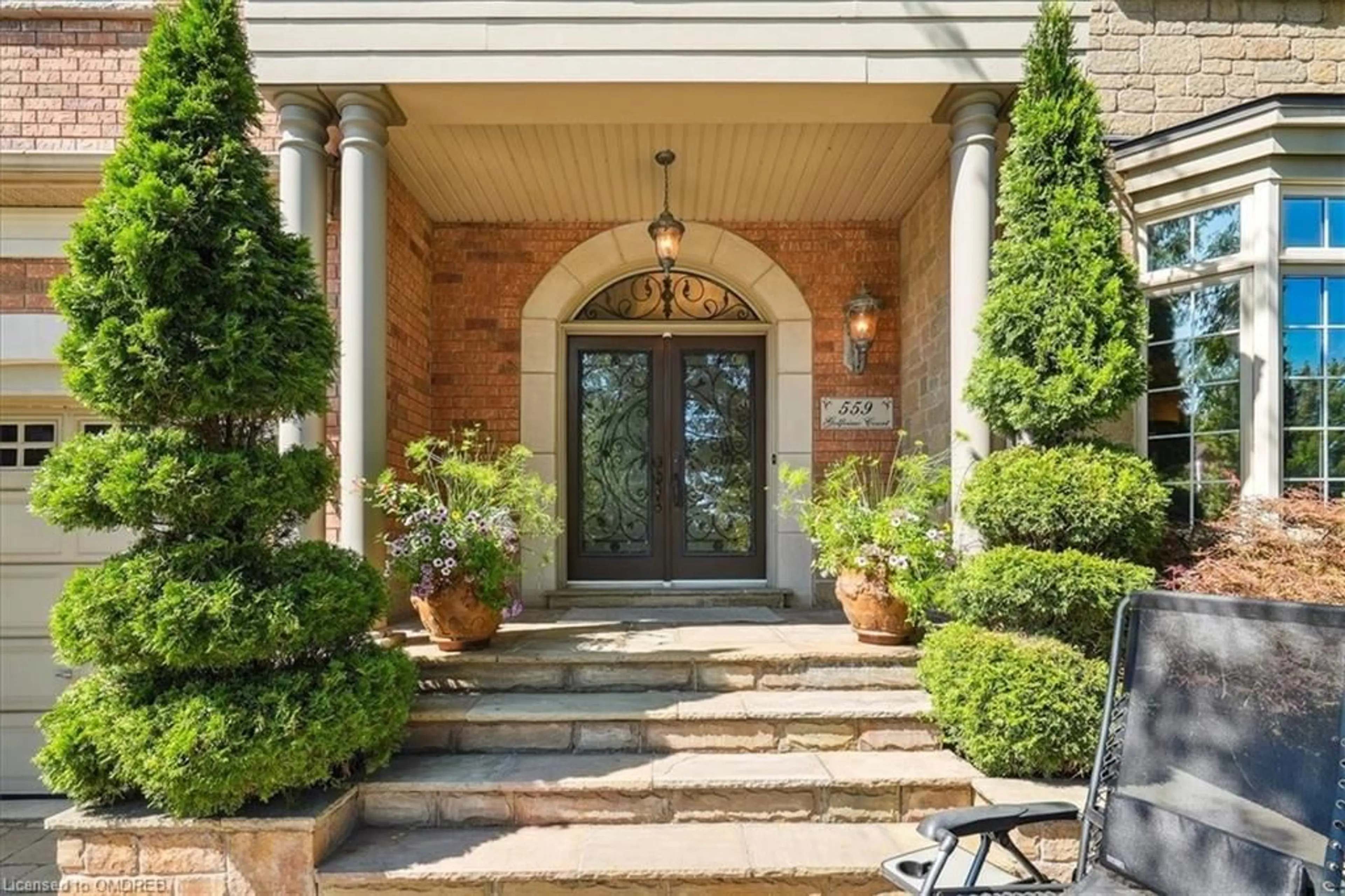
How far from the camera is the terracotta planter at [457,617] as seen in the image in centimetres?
375

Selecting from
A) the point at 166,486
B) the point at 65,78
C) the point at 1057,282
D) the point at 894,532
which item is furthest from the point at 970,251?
the point at 65,78

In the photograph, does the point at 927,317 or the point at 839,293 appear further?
the point at 839,293

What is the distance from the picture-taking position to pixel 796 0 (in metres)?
3.95

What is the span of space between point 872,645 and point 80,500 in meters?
3.41

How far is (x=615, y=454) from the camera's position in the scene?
6.14 meters

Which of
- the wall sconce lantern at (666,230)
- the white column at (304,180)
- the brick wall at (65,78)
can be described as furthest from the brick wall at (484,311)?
the white column at (304,180)

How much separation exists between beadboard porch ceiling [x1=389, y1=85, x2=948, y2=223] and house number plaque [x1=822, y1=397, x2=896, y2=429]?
1408 mm

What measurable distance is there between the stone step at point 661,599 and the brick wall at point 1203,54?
12.0 ft

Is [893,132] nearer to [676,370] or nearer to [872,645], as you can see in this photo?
[676,370]

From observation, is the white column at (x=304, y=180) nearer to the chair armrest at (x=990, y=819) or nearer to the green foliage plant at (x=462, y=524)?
the green foliage plant at (x=462, y=524)

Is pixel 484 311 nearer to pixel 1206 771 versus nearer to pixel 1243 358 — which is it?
pixel 1243 358

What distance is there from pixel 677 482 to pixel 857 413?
1.50 m

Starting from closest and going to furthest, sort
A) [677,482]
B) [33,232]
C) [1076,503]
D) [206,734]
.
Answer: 1. [206,734]
2. [1076,503]
3. [33,232]
4. [677,482]

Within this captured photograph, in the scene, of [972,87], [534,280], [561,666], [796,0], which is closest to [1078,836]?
[561,666]
